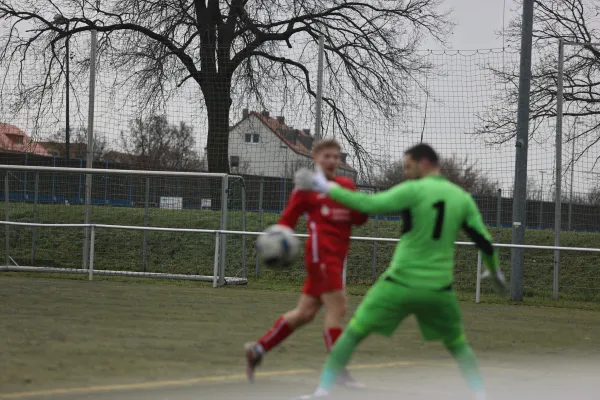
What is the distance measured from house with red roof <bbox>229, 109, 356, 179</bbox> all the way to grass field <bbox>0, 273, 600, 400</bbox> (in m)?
5.43

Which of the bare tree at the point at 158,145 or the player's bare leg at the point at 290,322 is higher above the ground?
the bare tree at the point at 158,145

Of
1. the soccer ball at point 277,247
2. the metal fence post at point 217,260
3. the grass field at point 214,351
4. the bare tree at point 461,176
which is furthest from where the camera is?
the bare tree at point 461,176

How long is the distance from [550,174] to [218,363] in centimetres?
1214

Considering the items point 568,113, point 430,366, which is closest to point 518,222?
point 568,113

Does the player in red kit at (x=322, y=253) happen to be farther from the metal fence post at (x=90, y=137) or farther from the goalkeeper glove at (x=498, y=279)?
the metal fence post at (x=90, y=137)

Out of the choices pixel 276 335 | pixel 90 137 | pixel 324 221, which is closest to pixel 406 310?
pixel 324 221

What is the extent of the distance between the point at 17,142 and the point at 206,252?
5.16 meters

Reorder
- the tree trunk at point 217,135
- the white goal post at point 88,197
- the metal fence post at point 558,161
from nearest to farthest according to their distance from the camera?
the metal fence post at point 558,161 → the white goal post at point 88,197 → the tree trunk at point 217,135

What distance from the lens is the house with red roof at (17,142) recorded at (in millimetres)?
21172

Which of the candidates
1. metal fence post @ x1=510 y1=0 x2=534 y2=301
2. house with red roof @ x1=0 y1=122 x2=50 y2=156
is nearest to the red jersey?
metal fence post @ x1=510 y1=0 x2=534 y2=301

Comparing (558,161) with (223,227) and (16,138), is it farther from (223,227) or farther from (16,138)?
(16,138)

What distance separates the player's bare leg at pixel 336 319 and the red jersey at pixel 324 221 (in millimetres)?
257

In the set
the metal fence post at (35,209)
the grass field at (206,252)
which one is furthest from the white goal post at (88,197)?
the grass field at (206,252)

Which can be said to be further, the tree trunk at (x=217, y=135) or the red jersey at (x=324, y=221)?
the tree trunk at (x=217, y=135)
